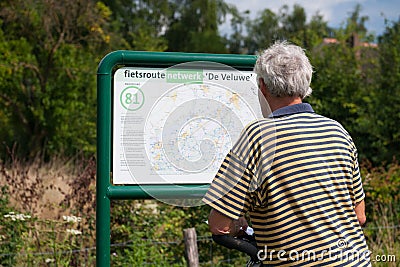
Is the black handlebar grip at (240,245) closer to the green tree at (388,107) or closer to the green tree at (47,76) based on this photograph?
the green tree at (388,107)

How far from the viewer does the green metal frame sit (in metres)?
3.78

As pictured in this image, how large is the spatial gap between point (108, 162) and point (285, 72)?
1.59 metres

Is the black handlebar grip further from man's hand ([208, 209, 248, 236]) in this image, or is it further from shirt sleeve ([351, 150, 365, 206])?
shirt sleeve ([351, 150, 365, 206])

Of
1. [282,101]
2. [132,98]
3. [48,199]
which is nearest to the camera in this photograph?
[282,101]

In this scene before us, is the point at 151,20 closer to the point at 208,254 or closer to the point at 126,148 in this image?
the point at 208,254

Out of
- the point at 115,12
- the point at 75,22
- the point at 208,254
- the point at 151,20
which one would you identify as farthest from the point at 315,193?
the point at 151,20

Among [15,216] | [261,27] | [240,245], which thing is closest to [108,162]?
[240,245]

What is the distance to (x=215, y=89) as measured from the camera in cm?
405

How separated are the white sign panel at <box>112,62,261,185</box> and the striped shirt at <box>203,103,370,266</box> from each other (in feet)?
4.66

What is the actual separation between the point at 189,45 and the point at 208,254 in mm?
31648

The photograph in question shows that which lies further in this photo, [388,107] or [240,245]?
[388,107]

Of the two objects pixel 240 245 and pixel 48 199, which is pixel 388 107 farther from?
pixel 240 245

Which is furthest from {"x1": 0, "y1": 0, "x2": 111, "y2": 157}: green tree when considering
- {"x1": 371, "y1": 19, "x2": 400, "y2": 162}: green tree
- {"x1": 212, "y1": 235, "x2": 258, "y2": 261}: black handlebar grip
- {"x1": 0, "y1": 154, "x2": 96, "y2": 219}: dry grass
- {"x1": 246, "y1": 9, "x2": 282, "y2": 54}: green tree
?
{"x1": 246, "y1": 9, "x2": 282, "y2": 54}: green tree

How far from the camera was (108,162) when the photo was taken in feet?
12.5
